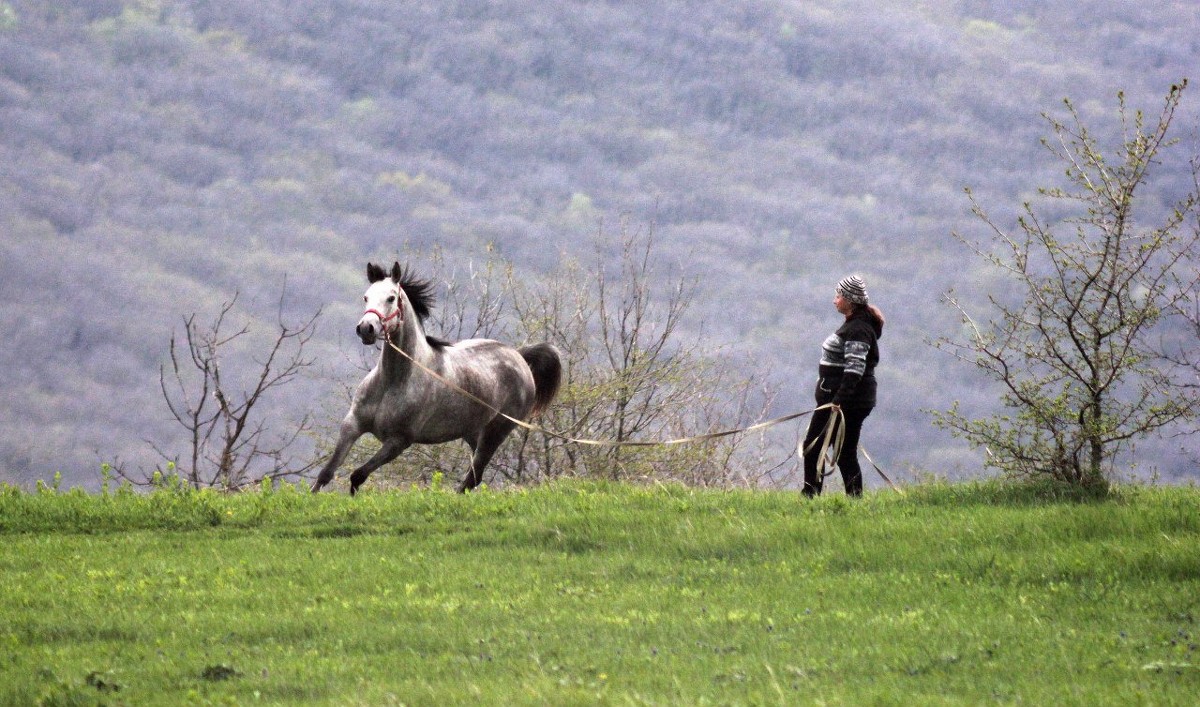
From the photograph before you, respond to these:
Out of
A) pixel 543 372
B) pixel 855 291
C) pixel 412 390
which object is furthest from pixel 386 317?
pixel 855 291

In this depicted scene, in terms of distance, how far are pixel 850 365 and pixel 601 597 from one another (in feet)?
15.2

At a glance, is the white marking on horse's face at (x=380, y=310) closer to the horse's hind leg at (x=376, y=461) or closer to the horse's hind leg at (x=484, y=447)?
the horse's hind leg at (x=376, y=461)

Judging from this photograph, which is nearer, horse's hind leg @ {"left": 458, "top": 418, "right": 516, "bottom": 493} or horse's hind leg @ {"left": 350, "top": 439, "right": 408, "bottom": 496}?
horse's hind leg @ {"left": 350, "top": 439, "right": 408, "bottom": 496}

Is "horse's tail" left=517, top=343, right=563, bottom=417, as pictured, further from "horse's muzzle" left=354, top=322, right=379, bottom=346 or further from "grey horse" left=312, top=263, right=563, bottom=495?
"horse's muzzle" left=354, top=322, right=379, bottom=346

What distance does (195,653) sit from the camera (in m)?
8.97

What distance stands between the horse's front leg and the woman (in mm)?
6318

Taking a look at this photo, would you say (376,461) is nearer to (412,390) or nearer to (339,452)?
(339,452)

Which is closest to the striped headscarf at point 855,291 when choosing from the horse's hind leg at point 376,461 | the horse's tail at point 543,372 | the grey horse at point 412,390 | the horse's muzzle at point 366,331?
the grey horse at point 412,390

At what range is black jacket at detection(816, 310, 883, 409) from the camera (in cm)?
1419

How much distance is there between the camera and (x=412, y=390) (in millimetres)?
17156

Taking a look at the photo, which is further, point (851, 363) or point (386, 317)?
point (386, 317)

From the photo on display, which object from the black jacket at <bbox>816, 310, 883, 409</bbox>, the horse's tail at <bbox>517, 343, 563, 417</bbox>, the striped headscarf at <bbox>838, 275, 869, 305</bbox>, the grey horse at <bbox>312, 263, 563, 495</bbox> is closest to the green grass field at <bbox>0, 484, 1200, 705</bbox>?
the grey horse at <bbox>312, 263, 563, 495</bbox>

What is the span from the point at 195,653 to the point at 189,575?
375 centimetres

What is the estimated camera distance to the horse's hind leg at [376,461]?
1697cm
